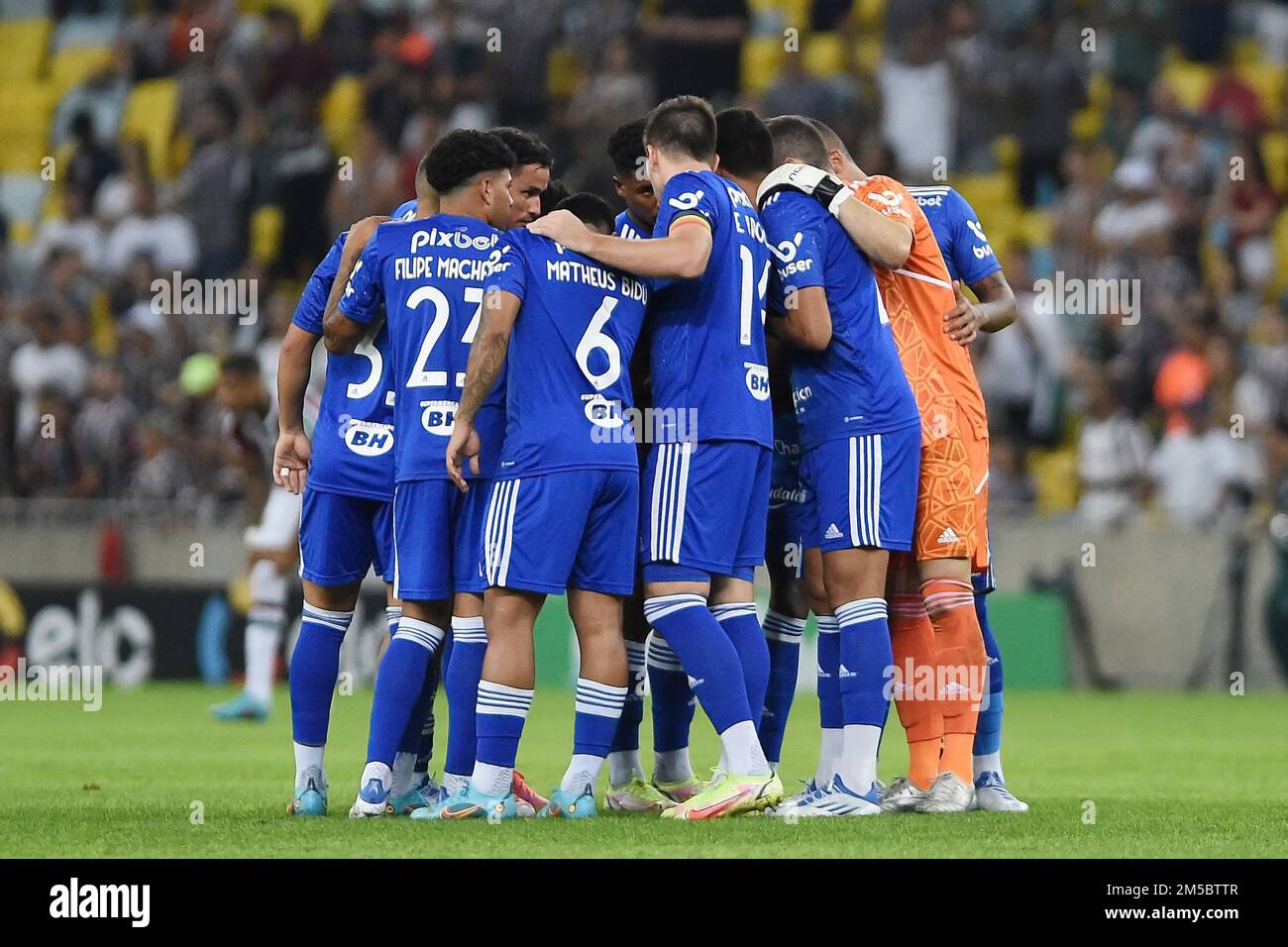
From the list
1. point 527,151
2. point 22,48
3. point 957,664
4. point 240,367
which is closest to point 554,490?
point 527,151

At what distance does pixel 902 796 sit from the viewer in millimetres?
7387

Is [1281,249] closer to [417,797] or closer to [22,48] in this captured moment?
[417,797]

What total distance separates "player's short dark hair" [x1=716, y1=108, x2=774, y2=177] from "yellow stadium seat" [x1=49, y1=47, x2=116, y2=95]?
15379mm

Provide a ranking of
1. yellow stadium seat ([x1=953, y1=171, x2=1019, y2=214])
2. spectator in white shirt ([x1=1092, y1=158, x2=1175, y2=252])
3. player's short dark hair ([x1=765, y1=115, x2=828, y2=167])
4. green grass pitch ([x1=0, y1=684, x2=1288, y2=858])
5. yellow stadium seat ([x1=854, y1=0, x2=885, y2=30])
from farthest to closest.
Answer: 1. yellow stadium seat ([x1=854, y1=0, x2=885, y2=30])
2. yellow stadium seat ([x1=953, y1=171, x2=1019, y2=214])
3. spectator in white shirt ([x1=1092, y1=158, x2=1175, y2=252])
4. player's short dark hair ([x1=765, y1=115, x2=828, y2=167])
5. green grass pitch ([x1=0, y1=684, x2=1288, y2=858])

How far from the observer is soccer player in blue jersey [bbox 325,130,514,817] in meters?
7.19

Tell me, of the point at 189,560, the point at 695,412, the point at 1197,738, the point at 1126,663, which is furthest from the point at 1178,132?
the point at 695,412

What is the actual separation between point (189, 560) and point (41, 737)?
4.67m

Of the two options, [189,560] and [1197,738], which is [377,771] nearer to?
[1197,738]

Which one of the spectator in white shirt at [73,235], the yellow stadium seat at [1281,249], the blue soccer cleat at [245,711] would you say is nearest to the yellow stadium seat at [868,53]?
the yellow stadium seat at [1281,249]

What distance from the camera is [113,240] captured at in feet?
62.5

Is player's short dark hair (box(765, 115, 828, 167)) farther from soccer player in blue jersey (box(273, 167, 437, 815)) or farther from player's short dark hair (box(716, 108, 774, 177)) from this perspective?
soccer player in blue jersey (box(273, 167, 437, 815))

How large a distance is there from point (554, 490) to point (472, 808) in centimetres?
116

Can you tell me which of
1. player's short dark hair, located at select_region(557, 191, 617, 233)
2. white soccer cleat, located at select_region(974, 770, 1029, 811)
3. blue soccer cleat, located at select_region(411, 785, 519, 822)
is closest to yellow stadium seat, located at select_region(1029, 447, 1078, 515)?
white soccer cleat, located at select_region(974, 770, 1029, 811)

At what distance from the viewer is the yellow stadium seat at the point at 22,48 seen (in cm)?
2231
